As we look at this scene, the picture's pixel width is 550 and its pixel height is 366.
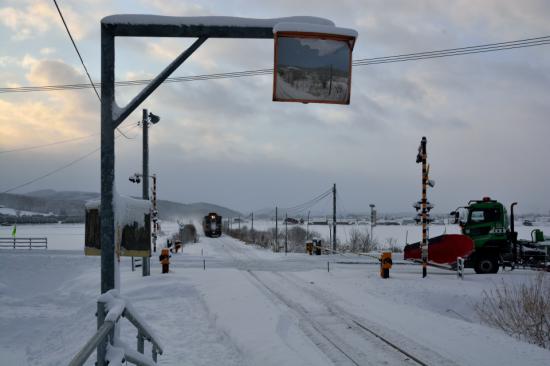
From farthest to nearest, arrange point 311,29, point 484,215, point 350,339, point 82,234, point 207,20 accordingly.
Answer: point 82,234 → point 484,215 → point 350,339 → point 207,20 → point 311,29

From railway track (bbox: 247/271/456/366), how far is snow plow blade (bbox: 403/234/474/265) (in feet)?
27.5

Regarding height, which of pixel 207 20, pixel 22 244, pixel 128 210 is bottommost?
pixel 22 244

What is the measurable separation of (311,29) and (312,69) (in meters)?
0.48

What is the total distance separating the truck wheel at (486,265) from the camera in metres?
19.2

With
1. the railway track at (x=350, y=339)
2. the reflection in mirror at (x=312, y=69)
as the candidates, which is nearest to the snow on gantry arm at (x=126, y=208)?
the reflection in mirror at (x=312, y=69)

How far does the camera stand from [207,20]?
5551 millimetres

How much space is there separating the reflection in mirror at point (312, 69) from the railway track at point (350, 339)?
4.51m

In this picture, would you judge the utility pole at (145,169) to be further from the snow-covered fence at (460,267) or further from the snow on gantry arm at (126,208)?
the snow-covered fence at (460,267)

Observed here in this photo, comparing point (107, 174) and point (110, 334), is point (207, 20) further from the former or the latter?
point (110, 334)

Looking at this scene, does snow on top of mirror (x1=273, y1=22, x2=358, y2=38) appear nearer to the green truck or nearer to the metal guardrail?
the green truck

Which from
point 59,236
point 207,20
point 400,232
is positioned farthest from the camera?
point 400,232

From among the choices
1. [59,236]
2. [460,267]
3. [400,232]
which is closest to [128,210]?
[460,267]

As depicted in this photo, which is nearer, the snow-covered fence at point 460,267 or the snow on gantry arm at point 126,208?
the snow on gantry arm at point 126,208

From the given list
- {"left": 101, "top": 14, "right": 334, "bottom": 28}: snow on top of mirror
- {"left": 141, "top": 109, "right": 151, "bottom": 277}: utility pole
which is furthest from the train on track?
{"left": 101, "top": 14, "right": 334, "bottom": 28}: snow on top of mirror
